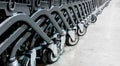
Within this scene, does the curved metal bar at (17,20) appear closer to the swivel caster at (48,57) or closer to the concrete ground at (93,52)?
the swivel caster at (48,57)

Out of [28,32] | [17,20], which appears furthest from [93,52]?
[17,20]

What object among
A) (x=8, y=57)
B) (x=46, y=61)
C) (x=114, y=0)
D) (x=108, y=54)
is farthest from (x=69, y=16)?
(x=114, y=0)

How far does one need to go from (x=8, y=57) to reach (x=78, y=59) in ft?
4.86

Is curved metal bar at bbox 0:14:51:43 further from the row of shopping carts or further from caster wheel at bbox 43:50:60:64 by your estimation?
caster wheel at bbox 43:50:60:64

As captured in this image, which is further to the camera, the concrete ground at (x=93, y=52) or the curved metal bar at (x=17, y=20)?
the concrete ground at (x=93, y=52)

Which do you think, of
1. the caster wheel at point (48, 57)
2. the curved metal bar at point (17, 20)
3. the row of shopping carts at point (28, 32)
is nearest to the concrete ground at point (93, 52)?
Answer: the caster wheel at point (48, 57)

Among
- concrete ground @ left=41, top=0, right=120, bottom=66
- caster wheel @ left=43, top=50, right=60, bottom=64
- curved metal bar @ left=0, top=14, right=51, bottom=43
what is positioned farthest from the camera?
concrete ground @ left=41, top=0, right=120, bottom=66

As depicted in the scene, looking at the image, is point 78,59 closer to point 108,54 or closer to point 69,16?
point 108,54

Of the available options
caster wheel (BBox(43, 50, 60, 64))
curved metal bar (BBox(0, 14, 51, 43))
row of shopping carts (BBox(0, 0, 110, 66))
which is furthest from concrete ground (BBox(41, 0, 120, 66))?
curved metal bar (BBox(0, 14, 51, 43))

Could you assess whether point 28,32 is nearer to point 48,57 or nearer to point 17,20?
point 17,20

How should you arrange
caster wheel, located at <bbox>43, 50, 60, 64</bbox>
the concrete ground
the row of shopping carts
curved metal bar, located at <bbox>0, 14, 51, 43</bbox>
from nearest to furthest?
curved metal bar, located at <bbox>0, 14, 51, 43</bbox> → the row of shopping carts → caster wheel, located at <bbox>43, 50, 60, 64</bbox> → the concrete ground

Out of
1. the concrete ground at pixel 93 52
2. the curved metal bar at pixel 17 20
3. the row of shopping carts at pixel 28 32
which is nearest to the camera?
the curved metal bar at pixel 17 20

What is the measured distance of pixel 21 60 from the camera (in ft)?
8.88

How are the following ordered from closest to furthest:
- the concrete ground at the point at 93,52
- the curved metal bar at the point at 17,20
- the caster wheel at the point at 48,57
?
the curved metal bar at the point at 17,20 → the caster wheel at the point at 48,57 → the concrete ground at the point at 93,52
